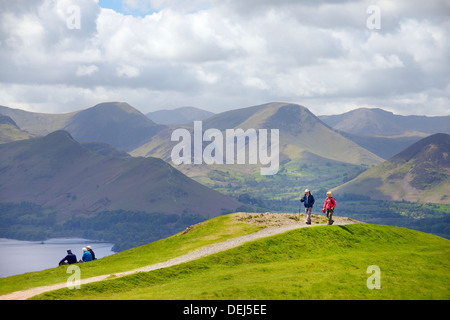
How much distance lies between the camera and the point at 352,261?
151 feet

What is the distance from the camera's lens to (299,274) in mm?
41281

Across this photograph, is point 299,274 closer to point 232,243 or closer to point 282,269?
point 282,269

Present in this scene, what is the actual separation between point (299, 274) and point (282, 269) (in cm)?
247

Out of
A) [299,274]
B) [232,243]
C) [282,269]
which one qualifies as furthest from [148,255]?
[299,274]

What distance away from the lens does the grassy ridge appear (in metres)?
36.7

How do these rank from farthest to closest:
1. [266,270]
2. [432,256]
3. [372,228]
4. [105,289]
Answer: [372,228]
[432,256]
[266,270]
[105,289]

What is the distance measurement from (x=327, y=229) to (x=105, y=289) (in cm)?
2675

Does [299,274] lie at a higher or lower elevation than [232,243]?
lower

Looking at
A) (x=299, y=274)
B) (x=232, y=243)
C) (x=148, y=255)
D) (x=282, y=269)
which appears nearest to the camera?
(x=299, y=274)

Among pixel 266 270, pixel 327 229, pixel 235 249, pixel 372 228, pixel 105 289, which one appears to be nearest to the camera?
pixel 105 289

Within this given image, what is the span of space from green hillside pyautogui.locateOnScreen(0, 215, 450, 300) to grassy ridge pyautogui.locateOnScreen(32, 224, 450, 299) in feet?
0.22
